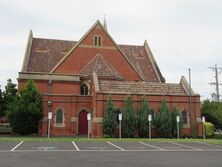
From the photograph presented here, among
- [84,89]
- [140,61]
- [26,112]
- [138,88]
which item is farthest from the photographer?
[140,61]

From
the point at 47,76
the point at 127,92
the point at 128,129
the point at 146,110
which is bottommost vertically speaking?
the point at 128,129

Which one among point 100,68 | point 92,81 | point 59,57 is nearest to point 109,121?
point 92,81

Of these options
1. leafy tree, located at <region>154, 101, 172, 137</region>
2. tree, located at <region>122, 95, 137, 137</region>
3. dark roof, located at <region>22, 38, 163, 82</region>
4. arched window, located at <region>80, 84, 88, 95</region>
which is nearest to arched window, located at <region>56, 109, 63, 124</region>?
arched window, located at <region>80, 84, 88, 95</region>

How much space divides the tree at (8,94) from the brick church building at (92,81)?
3.68 m

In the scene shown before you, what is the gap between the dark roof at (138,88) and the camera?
34.2 metres

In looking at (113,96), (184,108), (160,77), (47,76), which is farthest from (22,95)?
(160,77)

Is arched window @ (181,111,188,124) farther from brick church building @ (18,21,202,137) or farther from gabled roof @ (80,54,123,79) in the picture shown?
gabled roof @ (80,54,123,79)

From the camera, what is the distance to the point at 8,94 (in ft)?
142

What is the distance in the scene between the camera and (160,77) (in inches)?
1901

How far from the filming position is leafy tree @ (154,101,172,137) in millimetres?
32062

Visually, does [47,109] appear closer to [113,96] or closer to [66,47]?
[113,96]

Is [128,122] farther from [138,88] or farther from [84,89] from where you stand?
[84,89]

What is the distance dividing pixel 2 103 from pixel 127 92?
19179 mm

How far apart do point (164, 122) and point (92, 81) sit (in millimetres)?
10460
